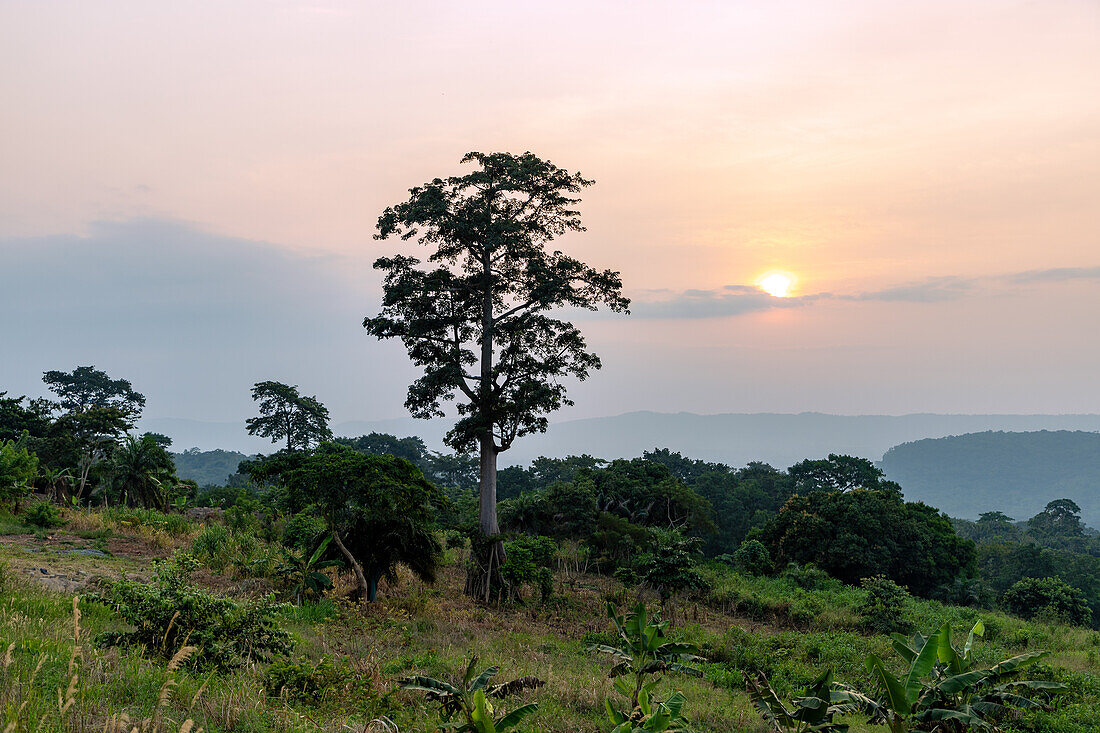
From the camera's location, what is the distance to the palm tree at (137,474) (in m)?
25.8

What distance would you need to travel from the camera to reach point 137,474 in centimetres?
2595

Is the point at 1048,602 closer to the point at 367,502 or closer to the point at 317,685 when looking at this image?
the point at 367,502

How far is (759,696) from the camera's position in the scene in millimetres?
5543

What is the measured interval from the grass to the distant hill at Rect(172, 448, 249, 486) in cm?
12673

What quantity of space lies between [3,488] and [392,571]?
14655mm

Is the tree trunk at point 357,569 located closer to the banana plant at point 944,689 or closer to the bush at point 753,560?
the banana plant at point 944,689

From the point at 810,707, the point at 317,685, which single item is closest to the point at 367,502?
the point at 317,685

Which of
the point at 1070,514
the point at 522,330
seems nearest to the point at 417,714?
the point at 522,330

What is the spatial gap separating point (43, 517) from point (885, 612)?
26666mm

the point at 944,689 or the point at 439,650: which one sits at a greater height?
the point at 944,689

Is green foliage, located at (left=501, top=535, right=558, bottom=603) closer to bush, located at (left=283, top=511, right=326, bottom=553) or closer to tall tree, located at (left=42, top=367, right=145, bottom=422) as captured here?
bush, located at (left=283, top=511, right=326, bottom=553)

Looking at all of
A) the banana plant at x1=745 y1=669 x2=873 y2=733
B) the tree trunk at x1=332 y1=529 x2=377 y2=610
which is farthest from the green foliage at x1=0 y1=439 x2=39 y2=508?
the banana plant at x1=745 y1=669 x2=873 y2=733

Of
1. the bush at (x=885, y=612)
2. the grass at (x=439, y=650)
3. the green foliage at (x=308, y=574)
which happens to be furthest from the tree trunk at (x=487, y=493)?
the bush at (x=885, y=612)

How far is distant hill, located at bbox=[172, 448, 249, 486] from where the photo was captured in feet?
439
